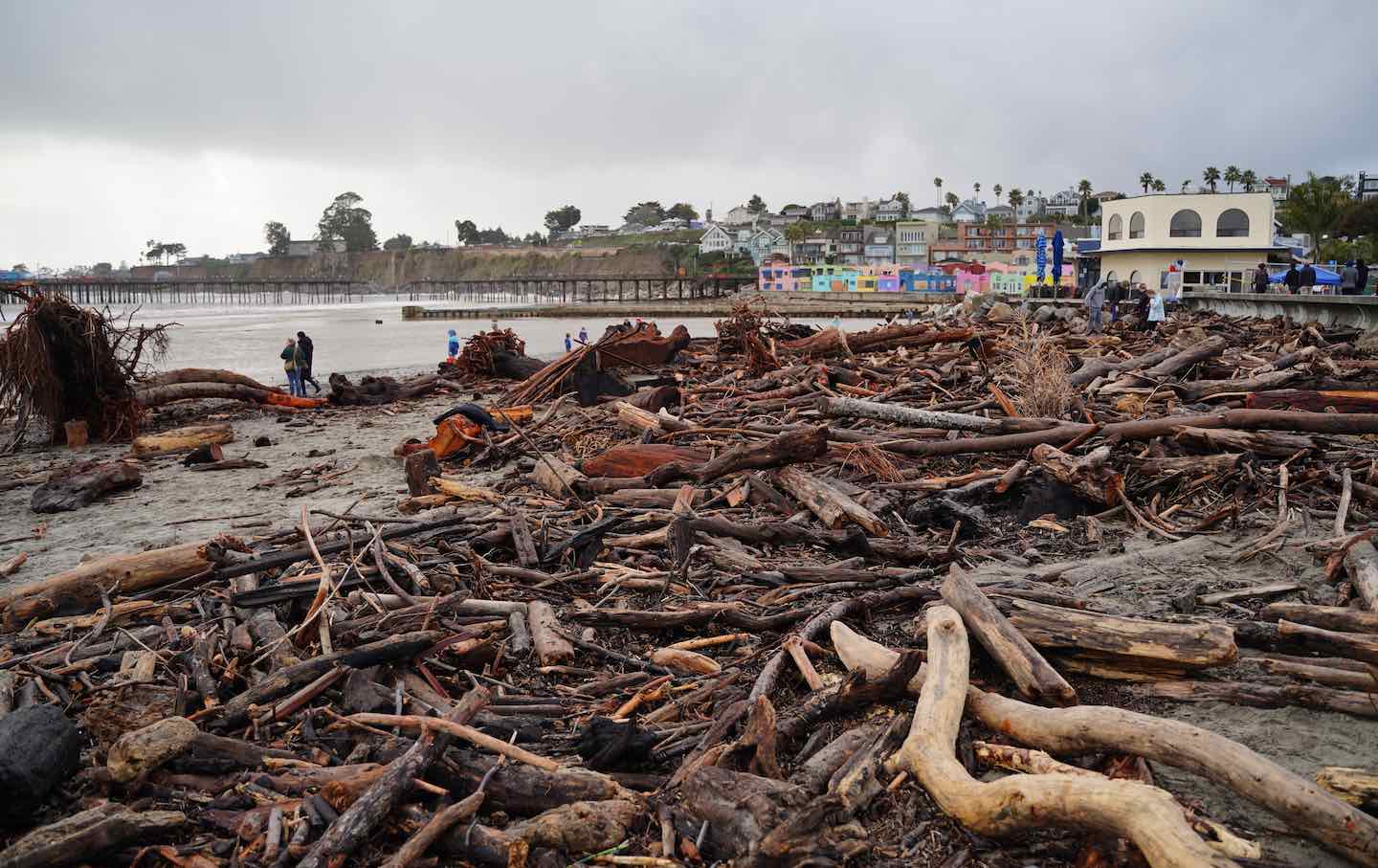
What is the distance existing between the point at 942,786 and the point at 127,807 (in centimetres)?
318

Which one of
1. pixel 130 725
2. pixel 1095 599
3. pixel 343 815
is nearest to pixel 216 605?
pixel 130 725

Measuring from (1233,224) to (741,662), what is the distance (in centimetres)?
5631

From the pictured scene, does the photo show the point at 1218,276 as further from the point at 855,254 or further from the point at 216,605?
the point at 855,254

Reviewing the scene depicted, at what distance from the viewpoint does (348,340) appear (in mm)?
59031

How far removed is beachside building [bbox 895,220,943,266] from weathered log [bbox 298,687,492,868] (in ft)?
432

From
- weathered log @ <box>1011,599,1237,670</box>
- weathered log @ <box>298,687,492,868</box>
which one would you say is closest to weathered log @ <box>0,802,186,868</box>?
weathered log @ <box>298,687,492,868</box>

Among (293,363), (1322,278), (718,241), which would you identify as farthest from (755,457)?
(718,241)

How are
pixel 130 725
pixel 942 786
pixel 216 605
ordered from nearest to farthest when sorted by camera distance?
pixel 942 786 → pixel 130 725 → pixel 216 605

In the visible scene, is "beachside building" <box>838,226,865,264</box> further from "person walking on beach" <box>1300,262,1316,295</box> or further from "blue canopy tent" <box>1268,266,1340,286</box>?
"person walking on beach" <box>1300,262,1316,295</box>

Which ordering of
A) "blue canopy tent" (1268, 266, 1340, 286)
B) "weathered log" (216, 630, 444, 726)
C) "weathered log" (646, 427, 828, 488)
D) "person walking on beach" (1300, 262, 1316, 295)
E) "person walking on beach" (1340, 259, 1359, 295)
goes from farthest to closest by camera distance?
"blue canopy tent" (1268, 266, 1340, 286), "person walking on beach" (1300, 262, 1316, 295), "person walking on beach" (1340, 259, 1359, 295), "weathered log" (646, 427, 828, 488), "weathered log" (216, 630, 444, 726)

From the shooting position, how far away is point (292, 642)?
16.3ft

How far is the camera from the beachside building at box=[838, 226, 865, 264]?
13550 cm

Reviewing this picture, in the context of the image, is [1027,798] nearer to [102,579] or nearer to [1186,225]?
[102,579]

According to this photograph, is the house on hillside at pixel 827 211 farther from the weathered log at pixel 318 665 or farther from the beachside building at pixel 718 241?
the weathered log at pixel 318 665
